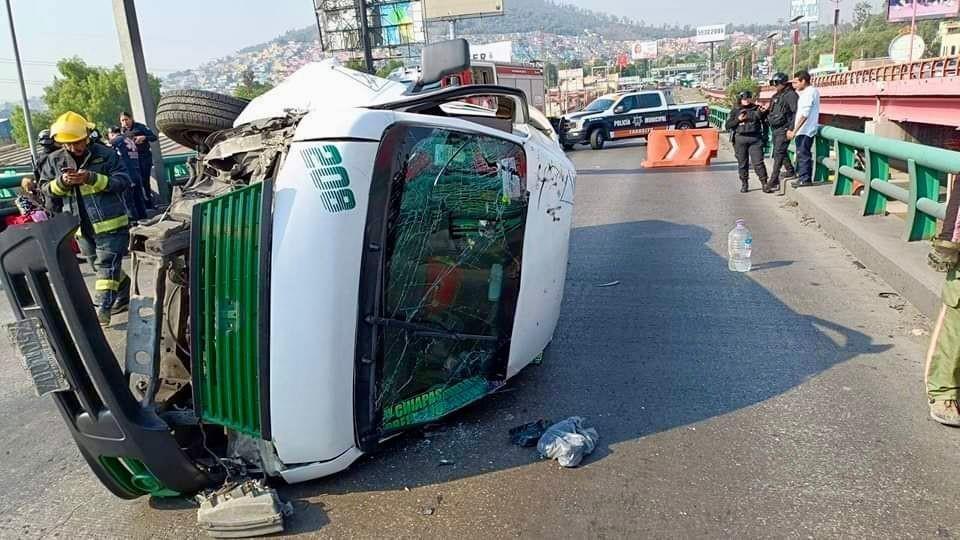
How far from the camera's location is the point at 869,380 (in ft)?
13.1

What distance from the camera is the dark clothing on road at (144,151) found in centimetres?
1131

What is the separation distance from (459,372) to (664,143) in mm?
13558

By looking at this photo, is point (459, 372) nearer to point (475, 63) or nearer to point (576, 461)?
point (576, 461)

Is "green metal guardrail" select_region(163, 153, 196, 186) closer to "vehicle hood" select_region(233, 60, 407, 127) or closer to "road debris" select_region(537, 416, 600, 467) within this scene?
"vehicle hood" select_region(233, 60, 407, 127)

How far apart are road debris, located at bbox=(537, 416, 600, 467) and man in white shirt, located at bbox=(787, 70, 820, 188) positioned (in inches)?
331

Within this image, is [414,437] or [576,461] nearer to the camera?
[576,461]

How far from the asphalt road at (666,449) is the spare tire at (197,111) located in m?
1.90

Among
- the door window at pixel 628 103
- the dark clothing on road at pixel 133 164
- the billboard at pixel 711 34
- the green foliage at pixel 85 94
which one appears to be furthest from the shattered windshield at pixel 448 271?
the billboard at pixel 711 34

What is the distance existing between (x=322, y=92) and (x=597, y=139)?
1970 centimetres

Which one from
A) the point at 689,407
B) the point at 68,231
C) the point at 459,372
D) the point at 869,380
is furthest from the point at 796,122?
the point at 68,231

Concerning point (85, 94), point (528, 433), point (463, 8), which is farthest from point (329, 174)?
point (85, 94)

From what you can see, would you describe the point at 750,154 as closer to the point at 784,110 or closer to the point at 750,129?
the point at 750,129

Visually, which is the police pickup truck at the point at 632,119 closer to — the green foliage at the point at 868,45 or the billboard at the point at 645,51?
the green foliage at the point at 868,45

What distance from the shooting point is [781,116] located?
10531mm
